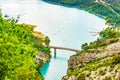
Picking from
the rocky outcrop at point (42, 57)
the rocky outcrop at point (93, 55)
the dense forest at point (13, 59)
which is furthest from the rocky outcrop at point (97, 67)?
the rocky outcrop at point (42, 57)

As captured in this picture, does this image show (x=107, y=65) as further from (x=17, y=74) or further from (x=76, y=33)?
(x=76, y=33)

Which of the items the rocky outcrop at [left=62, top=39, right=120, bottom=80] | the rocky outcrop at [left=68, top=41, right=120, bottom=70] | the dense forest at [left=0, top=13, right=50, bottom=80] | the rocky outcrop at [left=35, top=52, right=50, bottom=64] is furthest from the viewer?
the rocky outcrop at [left=35, top=52, right=50, bottom=64]

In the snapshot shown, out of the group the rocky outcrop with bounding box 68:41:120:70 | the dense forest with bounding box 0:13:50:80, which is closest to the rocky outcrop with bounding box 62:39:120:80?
the rocky outcrop with bounding box 68:41:120:70

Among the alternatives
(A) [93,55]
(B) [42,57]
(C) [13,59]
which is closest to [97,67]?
(A) [93,55]

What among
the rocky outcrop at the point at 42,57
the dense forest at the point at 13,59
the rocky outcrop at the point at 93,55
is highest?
the dense forest at the point at 13,59

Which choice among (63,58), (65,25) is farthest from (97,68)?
(65,25)

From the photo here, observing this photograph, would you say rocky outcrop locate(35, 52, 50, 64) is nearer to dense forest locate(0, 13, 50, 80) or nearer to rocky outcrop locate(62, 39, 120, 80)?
rocky outcrop locate(62, 39, 120, 80)

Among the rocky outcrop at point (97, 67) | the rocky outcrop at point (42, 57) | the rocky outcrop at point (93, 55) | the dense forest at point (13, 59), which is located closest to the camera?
the dense forest at point (13, 59)

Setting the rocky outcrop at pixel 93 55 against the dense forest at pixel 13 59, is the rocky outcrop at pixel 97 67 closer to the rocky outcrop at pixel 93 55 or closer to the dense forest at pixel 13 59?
the rocky outcrop at pixel 93 55

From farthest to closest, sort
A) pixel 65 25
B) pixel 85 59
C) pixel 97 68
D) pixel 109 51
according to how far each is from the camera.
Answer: pixel 65 25 < pixel 85 59 < pixel 109 51 < pixel 97 68

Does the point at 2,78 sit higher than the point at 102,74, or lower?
higher

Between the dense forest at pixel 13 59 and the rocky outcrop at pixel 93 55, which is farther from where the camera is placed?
the rocky outcrop at pixel 93 55
